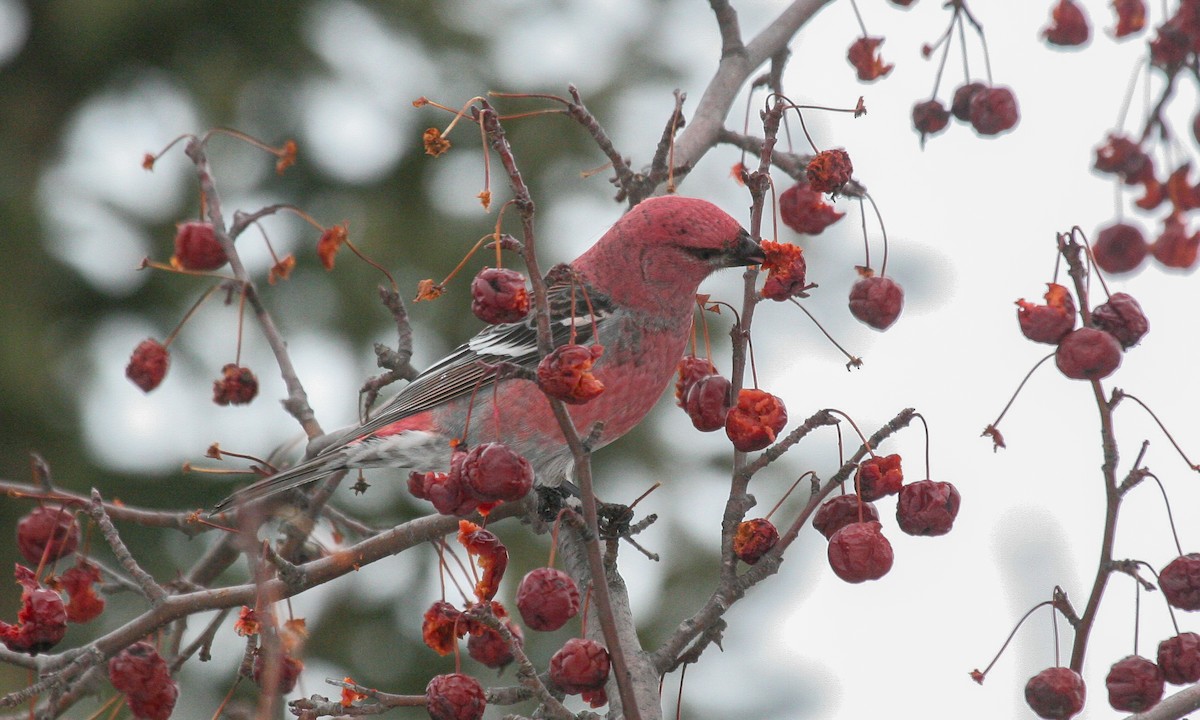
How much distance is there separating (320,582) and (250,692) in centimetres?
305

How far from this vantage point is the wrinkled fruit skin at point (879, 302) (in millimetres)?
2281

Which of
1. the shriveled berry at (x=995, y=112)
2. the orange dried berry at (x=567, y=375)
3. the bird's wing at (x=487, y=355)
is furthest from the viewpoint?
the bird's wing at (x=487, y=355)

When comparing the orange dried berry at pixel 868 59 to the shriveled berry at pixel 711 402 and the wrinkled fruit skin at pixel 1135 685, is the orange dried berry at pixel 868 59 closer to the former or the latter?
the shriveled berry at pixel 711 402

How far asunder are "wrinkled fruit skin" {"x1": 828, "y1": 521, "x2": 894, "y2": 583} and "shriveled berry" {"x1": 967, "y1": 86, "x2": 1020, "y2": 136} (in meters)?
0.81

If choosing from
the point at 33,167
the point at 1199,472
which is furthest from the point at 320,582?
the point at 33,167

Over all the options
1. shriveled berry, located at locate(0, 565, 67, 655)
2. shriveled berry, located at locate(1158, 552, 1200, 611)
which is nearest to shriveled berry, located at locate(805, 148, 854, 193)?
shriveled berry, located at locate(1158, 552, 1200, 611)

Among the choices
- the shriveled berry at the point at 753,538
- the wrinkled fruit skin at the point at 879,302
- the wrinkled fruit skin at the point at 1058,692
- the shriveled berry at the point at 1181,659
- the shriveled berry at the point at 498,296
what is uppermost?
the wrinkled fruit skin at the point at 879,302

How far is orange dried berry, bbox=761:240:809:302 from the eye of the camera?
202 centimetres

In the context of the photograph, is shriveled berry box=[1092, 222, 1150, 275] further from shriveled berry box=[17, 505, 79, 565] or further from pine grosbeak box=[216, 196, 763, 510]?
shriveled berry box=[17, 505, 79, 565]

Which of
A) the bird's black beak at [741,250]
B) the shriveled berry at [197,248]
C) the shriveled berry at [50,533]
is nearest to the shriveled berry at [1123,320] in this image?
the bird's black beak at [741,250]

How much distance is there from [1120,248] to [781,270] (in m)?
0.56

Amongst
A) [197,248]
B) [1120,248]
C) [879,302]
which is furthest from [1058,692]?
[197,248]

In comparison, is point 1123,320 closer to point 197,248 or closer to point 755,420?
point 755,420

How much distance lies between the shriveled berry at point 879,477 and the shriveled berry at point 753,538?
0.19m
